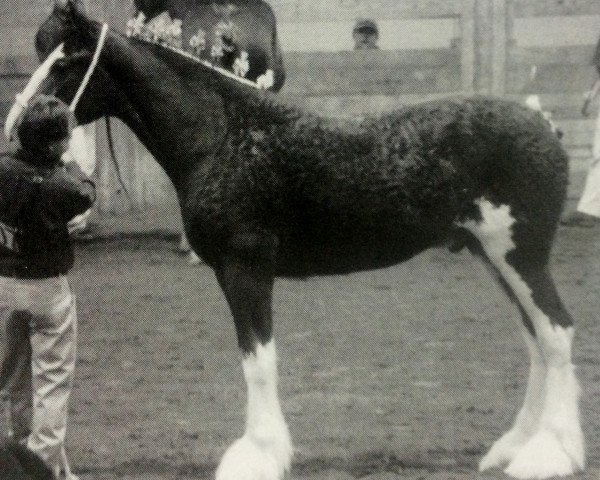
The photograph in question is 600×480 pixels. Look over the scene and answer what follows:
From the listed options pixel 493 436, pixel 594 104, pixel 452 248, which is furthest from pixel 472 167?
pixel 594 104

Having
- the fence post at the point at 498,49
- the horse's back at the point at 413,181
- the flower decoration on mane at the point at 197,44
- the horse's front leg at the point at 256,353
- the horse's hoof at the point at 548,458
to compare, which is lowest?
the fence post at the point at 498,49

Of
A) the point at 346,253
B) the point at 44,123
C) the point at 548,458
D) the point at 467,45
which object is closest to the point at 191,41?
the point at 44,123

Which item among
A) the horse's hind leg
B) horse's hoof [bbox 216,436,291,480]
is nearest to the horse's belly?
the horse's hind leg

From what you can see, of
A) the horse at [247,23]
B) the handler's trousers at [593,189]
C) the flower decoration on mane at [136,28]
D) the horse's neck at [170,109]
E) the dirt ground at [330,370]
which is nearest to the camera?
the horse's neck at [170,109]

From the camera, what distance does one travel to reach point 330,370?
6738mm

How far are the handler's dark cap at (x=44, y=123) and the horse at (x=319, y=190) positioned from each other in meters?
0.09

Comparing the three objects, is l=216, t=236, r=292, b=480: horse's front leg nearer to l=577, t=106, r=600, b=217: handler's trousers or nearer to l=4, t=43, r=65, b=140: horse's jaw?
l=4, t=43, r=65, b=140: horse's jaw

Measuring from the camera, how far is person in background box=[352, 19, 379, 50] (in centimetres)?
1226

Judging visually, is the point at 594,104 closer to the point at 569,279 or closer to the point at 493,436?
the point at 569,279

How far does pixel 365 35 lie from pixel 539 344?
25.0 feet

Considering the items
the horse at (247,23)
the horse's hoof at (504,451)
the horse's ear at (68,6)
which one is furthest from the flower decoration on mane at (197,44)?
the horse at (247,23)

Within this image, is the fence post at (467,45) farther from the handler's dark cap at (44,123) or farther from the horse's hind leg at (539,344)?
the handler's dark cap at (44,123)

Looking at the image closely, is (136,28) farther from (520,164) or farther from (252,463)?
(252,463)

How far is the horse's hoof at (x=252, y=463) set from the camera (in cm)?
471
